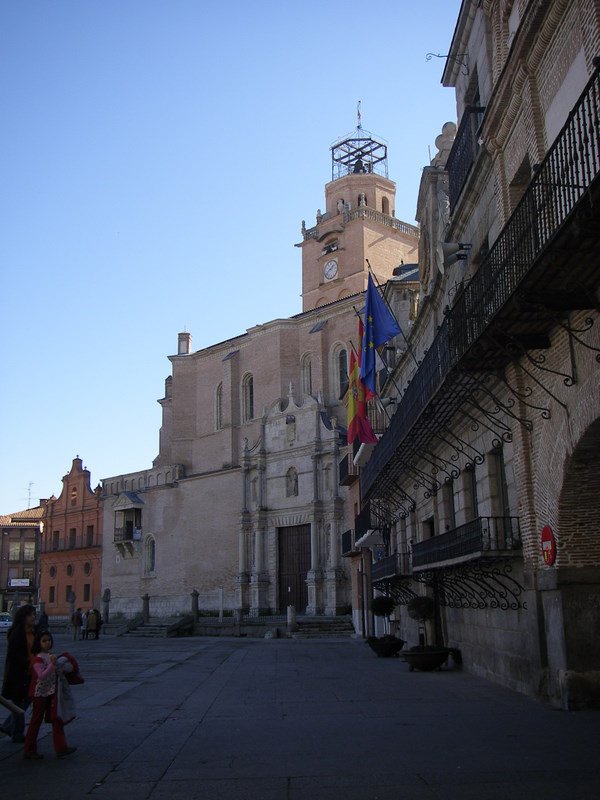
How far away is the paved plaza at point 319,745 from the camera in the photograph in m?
6.43

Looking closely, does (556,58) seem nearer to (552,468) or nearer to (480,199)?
(480,199)

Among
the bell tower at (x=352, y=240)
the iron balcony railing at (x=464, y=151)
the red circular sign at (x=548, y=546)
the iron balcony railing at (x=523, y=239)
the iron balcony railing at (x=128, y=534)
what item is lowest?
the red circular sign at (x=548, y=546)

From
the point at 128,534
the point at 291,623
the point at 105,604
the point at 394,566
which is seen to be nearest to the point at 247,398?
the point at 128,534

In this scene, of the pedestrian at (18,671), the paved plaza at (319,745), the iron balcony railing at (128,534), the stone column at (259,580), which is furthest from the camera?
the iron balcony railing at (128,534)

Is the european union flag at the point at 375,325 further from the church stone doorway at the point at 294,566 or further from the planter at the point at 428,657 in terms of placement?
the church stone doorway at the point at 294,566

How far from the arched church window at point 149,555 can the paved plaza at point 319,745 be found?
1532 inches

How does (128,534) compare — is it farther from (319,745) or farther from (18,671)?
(319,745)

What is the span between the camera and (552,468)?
10.4 meters

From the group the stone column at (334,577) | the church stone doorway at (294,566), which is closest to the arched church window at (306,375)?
the church stone doorway at (294,566)

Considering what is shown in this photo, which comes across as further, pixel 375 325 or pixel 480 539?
pixel 375 325

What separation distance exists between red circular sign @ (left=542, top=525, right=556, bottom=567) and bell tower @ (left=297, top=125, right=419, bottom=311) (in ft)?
144

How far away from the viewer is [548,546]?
1063 centimetres

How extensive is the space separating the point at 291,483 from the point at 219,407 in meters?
10.7

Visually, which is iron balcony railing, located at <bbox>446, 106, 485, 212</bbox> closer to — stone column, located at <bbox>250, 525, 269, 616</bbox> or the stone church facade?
the stone church facade
